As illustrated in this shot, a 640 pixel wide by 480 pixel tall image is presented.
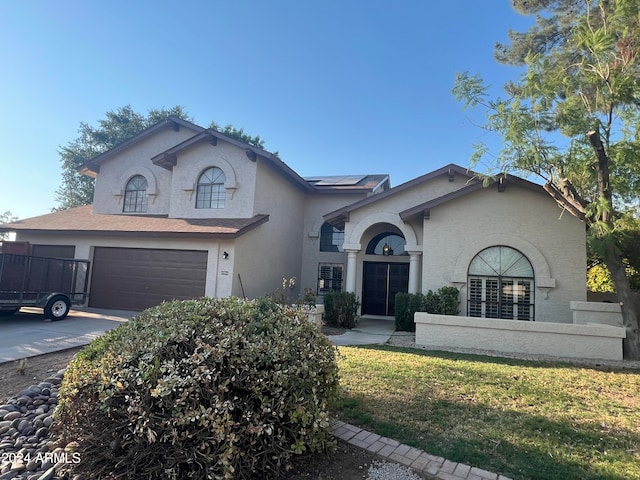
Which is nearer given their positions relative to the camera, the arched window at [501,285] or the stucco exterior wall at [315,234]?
the arched window at [501,285]

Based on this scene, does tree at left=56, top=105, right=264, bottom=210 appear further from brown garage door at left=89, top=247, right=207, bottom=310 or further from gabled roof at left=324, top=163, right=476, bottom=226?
gabled roof at left=324, top=163, right=476, bottom=226

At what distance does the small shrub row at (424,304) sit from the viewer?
36.8 ft

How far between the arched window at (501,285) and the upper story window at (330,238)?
7.70 metres

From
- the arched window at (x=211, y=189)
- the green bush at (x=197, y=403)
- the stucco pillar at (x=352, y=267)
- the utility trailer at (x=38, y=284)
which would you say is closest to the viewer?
the green bush at (x=197, y=403)

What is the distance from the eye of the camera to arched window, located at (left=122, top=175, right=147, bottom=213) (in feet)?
57.2

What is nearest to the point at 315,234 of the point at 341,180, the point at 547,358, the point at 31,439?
the point at 341,180

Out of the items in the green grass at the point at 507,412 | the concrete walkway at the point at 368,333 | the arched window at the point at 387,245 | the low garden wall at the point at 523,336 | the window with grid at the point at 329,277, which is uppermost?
the arched window at the point at 387,245

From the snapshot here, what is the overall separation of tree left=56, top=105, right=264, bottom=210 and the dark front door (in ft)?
90.7

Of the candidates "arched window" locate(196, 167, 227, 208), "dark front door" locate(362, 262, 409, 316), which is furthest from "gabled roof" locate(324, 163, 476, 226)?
"arched window" locate(196, 167, 227, 208)

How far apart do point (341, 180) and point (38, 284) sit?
582 inches

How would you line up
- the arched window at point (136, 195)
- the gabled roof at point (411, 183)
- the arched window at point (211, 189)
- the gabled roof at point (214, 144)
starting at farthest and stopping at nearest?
the arched window at point (136, 195)
the arched window at point (211, 189)
the gabled roof at point (214, 144)
the gabled roof at point (411, 183)

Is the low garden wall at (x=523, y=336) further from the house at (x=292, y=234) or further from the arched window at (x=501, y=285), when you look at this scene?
the arched window at (x=501, y=285)

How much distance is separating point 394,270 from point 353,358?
335 inches

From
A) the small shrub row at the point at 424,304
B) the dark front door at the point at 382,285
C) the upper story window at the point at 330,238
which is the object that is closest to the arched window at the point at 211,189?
the upper story window at the point at 330,238
